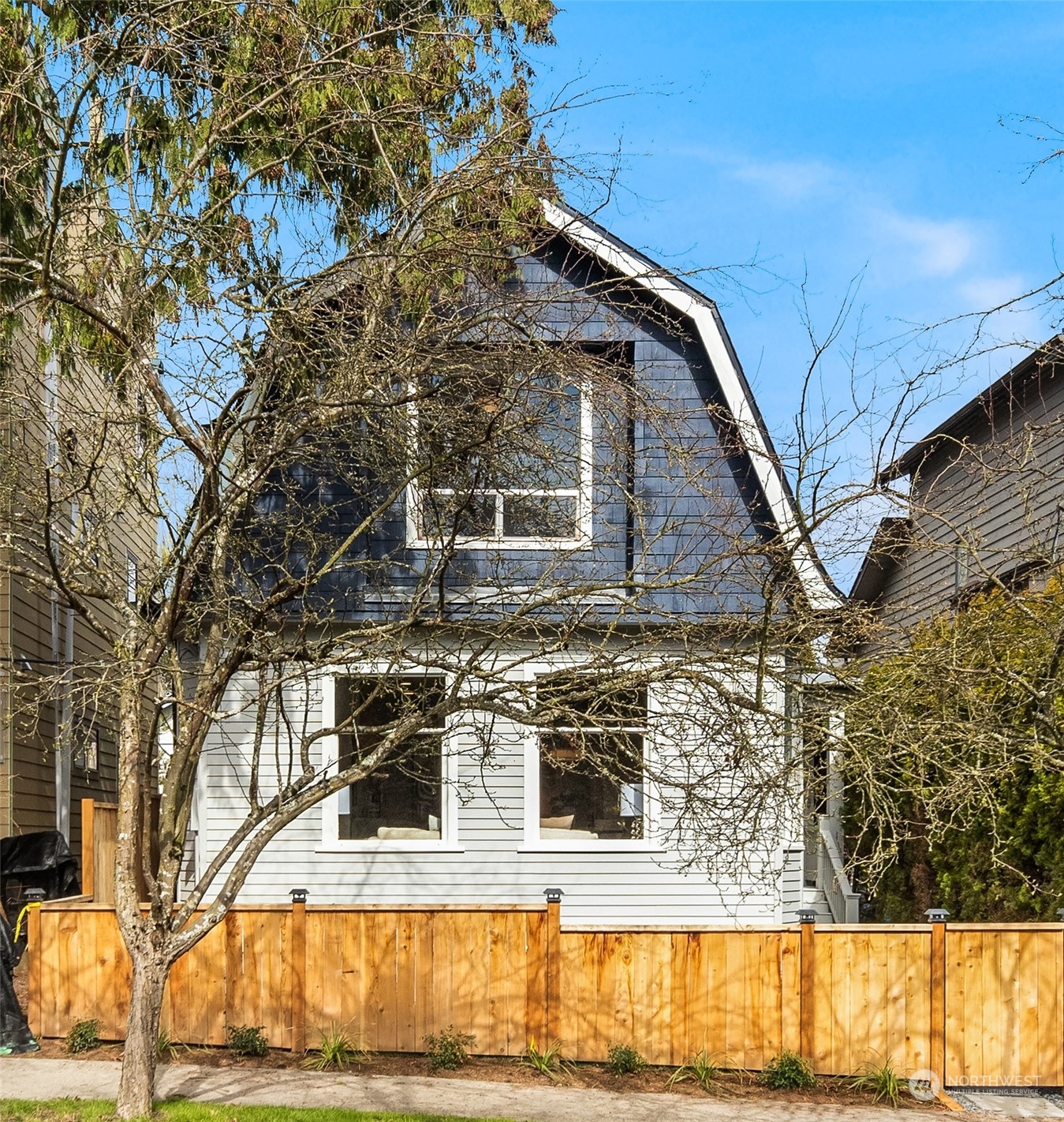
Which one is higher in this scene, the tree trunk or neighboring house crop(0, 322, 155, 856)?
neighboring house crop(0, 322, 155, 856)

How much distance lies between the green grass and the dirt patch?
1.29 meters

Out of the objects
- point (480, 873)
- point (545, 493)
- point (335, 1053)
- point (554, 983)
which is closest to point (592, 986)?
point (554, 983)

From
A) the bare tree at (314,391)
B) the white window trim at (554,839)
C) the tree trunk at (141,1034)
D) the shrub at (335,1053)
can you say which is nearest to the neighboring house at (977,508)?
the bare tree at (314,391)

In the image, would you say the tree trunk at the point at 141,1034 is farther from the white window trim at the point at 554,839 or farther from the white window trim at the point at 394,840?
the white window trim at the point at 554,839

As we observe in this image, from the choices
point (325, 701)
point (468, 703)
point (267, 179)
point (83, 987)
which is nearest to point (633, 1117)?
point (468, 703)

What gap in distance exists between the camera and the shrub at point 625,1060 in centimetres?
920

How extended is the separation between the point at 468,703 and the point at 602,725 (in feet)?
2.61

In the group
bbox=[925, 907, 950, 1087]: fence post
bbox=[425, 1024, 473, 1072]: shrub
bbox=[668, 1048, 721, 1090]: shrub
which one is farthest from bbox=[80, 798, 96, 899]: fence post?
bbox=[925, 907, 950, 1087]: fence post

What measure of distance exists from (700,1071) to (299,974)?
3.01 meters

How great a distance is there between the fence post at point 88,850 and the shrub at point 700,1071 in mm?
4968

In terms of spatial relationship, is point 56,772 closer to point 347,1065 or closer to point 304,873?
point 304,873

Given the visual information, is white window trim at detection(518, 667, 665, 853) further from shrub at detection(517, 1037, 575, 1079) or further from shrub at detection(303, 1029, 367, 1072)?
shrub at detection(303, 1029, 367, 1072)

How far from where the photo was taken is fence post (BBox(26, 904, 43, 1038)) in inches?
380

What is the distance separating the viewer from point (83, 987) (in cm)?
963
